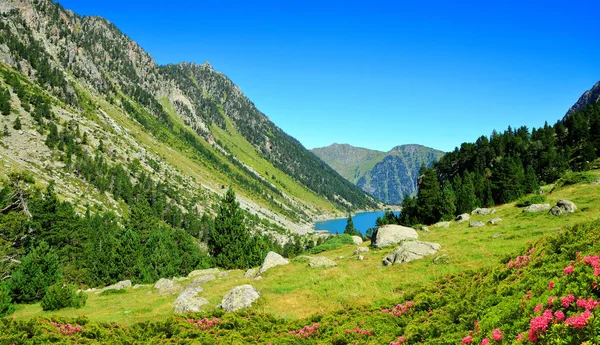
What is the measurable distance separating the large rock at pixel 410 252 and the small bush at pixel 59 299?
105ft

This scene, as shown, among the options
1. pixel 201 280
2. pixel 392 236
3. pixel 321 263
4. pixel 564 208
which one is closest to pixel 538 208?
pixel 564 208

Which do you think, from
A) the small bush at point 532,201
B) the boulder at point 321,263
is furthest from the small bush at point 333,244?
the small bush at point 532,201

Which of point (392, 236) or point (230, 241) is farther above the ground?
point (392, 236)

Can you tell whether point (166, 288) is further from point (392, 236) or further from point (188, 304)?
point (392, 236)

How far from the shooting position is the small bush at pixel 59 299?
30.2 metres

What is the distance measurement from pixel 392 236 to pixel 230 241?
2658cm

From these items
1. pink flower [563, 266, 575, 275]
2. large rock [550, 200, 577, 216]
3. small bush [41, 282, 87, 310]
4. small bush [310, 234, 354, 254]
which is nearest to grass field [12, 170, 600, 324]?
large rock [550, 200, 577, 216]

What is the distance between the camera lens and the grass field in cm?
2388

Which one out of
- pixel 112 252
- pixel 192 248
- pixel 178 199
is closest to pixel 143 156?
pixel 178 199

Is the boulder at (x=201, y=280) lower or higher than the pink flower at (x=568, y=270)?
lower

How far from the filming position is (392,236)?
41750 millimetres

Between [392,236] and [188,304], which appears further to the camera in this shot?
[392,236]

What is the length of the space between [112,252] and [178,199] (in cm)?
11078

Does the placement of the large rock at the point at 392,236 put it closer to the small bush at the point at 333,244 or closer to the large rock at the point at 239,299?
the small bush at the point at 333,244
